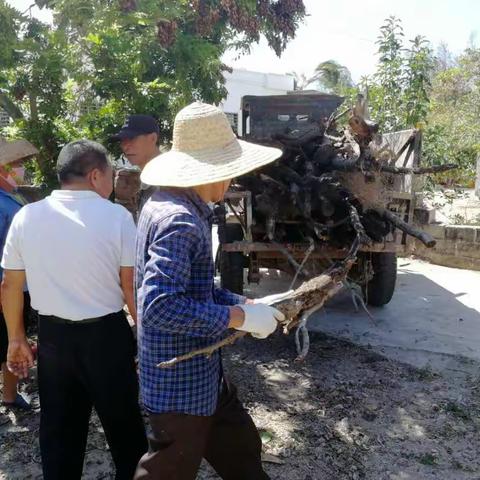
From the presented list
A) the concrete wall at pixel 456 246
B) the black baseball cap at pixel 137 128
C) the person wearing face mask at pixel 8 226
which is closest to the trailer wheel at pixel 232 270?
the black baseball cap at pixel 137 128

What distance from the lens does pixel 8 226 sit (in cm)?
289

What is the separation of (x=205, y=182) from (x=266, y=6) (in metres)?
6.23

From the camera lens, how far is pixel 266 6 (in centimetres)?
706

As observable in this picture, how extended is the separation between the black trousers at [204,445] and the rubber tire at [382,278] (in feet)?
11.1

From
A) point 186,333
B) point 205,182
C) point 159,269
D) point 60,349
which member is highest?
point 205,182

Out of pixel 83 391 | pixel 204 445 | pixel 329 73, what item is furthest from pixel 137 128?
pixel 329 73

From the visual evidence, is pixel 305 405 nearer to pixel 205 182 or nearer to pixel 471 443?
pixel 471 443

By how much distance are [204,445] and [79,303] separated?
0.74m

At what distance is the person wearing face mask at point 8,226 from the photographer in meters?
2.89

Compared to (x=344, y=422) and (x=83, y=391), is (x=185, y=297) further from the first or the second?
(x=344, y=422)

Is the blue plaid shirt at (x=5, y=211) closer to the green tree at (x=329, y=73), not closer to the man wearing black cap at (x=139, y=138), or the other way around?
the man wearing black cap at (x=139, y=138)

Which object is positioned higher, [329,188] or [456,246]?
[329,188]

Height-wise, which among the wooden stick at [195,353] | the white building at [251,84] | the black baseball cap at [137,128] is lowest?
the wooden stick at [195,353]

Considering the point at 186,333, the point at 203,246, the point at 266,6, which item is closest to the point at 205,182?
the point at 203,246
